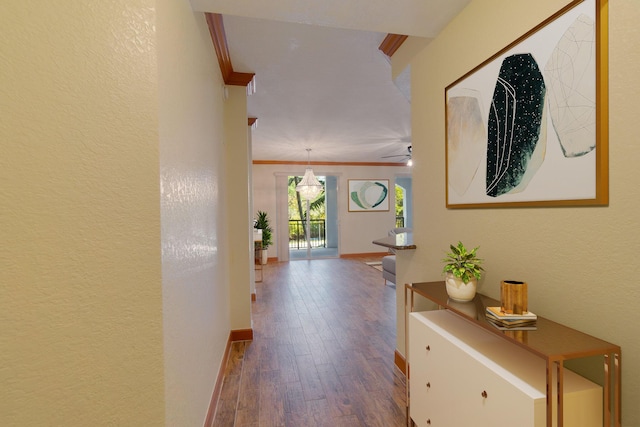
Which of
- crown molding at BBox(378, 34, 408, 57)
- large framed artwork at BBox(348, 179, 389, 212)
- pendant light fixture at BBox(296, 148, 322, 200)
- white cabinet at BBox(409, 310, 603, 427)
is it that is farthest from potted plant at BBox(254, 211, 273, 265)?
white cabinet at BBox(409, 310, 603, 427)

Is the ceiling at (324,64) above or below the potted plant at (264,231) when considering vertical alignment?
above

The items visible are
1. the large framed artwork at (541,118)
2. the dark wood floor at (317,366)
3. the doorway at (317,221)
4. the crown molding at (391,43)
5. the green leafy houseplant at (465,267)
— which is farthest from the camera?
the doorway at (317,221)

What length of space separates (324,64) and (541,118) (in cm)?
197

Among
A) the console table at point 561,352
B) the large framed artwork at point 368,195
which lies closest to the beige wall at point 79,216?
the console table at point 561,352

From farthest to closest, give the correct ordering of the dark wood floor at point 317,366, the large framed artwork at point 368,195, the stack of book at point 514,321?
the large framed artwork at point 368,195 < the dark wood floor at point 317,366 < the stack of book at point 514,321

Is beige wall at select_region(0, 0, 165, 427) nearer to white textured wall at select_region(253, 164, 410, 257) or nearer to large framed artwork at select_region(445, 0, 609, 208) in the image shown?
large framed artwork at select_region(445, 0, 609, 208)

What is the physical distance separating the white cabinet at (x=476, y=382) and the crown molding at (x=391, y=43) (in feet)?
6.34

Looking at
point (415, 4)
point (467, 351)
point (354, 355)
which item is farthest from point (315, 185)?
point (467, 351)

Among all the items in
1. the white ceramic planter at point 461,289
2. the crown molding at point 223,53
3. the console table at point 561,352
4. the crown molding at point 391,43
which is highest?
the crown molding at point 391,43

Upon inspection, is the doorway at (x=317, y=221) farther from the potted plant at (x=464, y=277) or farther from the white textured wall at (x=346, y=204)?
the potted plant at (x=464, y=277)

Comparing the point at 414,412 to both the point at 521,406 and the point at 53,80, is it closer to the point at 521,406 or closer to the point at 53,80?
the point at 521,406

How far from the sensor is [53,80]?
0.86m

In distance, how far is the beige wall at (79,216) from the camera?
831 mm

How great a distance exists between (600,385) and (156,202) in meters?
1.59
